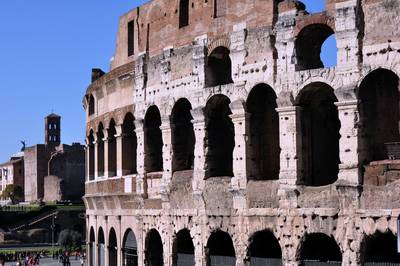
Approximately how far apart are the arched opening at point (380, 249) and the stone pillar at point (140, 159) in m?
7.35

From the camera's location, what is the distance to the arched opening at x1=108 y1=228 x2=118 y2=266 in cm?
2386

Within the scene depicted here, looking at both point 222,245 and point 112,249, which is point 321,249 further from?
point 112,249

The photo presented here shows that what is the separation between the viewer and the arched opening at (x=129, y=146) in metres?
22.7

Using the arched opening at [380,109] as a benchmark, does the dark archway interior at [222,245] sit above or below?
below

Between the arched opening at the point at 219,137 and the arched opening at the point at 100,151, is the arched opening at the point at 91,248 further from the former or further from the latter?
the arched opening at the point at 219,137

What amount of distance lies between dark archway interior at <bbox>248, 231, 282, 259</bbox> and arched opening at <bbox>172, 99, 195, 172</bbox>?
3.21 metres

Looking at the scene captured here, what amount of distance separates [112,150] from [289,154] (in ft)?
29.1

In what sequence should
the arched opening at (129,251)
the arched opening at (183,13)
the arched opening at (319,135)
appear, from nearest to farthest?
the arched opening at (319,135) → the arched opening at (183,13) → the arched opening at (129,251)

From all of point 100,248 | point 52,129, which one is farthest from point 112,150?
point 52,129

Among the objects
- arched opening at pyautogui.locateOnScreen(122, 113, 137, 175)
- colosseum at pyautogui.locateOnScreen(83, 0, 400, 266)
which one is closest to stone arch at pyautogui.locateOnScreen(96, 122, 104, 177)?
colosseum at pyautogui.locateOnScreen(83, 0, 400, 266)

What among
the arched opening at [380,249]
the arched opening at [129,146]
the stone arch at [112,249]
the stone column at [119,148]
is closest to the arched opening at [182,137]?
the arched opening at [129,146]

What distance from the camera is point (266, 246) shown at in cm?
1814

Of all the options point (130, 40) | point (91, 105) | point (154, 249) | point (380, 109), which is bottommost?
point (154, 249)

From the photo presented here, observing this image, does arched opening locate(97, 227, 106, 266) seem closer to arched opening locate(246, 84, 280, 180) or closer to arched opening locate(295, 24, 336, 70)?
arched opening locate(246, 84, 280, 180)
